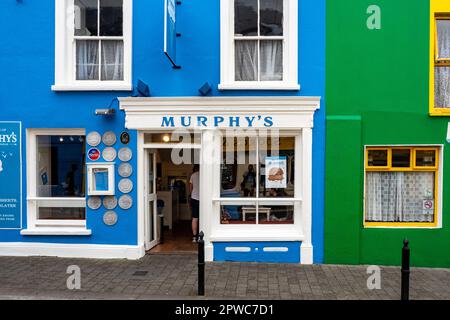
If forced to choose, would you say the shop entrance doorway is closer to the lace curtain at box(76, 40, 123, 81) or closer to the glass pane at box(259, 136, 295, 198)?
the glass pane at box(259, 136, 295, 198)

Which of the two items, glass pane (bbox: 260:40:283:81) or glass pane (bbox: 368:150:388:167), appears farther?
glass pane (bbox: 260:40:283:81)

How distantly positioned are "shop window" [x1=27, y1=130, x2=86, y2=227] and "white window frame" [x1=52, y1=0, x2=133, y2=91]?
1030 millimetres

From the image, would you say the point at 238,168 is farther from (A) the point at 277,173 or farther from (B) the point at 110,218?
(B) the point at 110,218

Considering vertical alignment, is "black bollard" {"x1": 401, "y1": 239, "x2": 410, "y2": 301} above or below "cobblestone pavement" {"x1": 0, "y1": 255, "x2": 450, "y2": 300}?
above

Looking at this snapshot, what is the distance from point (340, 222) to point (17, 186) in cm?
690

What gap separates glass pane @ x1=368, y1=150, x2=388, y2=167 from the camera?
9.05 meters

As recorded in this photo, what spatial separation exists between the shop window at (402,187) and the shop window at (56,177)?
6.23 m

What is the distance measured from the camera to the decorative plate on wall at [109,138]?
9.13 meters

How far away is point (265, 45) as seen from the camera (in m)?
9.31

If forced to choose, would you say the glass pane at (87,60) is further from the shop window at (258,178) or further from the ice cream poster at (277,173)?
the ice cream poster at (277,173)

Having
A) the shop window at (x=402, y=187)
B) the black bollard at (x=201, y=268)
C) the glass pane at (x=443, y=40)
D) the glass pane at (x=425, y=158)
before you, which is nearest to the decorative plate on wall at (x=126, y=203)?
the black bollard at (x=201, y=268)

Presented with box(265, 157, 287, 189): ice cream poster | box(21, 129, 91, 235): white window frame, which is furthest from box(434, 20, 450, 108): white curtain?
box(21, 129, 91, 235): white window frame

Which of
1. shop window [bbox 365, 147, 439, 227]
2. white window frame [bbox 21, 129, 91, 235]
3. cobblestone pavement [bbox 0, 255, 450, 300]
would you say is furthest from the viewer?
white window frame [bbox 21, 129, 91, 235]

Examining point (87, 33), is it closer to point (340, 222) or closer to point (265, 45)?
point (265, 45)
